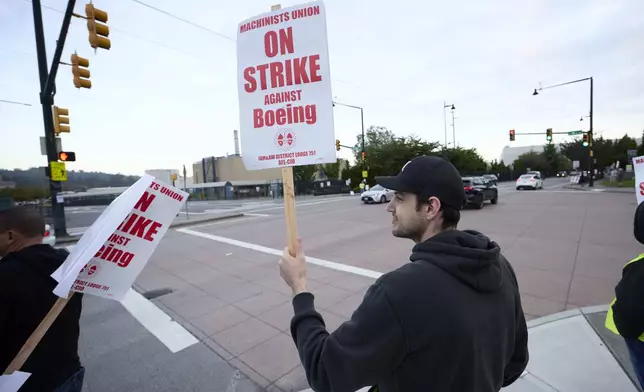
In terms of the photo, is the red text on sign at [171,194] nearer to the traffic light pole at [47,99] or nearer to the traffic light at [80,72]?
the traffic light at [80,72]

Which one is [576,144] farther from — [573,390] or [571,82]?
[573,390]

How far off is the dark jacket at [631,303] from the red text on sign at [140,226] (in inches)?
112

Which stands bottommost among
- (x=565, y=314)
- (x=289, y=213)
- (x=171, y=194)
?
(x=565, y=314)

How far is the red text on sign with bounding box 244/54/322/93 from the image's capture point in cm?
173

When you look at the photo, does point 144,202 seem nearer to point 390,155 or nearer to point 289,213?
point 289,213

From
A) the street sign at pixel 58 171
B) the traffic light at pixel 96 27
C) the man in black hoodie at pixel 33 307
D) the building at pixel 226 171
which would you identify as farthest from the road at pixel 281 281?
the building at pixel 226 171

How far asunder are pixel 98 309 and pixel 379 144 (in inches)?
1823

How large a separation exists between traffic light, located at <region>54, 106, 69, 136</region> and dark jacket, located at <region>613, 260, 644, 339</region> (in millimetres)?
13311

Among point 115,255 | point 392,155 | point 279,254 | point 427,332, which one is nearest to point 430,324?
point 427,332

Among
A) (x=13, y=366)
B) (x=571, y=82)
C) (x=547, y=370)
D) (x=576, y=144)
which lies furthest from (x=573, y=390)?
(x=576, y=144)

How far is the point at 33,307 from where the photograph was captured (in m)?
1.76

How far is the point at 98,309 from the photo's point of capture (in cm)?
505

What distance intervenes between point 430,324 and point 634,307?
1.68 meters

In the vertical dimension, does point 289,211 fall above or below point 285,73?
below
